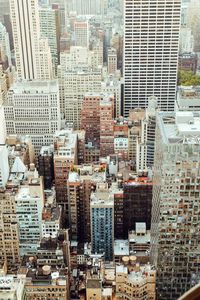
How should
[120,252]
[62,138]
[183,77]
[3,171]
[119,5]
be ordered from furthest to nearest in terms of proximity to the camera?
[119,5]
[183,77]
[62,138]
[3,171]
[120,252]

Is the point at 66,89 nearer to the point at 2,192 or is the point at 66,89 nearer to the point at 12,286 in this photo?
the point at 2,192

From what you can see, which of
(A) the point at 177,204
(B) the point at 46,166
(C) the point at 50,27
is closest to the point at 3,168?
(B) the point at 46,166

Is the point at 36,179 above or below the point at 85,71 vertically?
below

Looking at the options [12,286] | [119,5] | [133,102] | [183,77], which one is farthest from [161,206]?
[119,5]

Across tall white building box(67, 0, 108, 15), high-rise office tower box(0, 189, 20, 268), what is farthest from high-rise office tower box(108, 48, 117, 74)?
high-rise office tower box(0, 189, 20, 268)

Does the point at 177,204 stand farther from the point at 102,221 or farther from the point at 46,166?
the point at 46,166

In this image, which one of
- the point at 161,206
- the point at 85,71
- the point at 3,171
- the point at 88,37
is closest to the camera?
the point at 161,206
